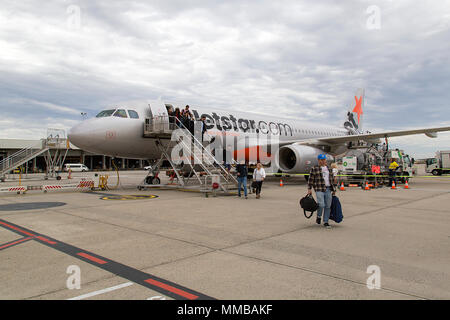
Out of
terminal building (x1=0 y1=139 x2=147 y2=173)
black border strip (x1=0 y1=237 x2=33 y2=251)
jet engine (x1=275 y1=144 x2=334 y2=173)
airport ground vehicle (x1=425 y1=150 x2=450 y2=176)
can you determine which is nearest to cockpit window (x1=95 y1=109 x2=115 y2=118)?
black border strip (x1=0 y1=237 x2=33 y2=251)

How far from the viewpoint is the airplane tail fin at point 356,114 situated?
101ft

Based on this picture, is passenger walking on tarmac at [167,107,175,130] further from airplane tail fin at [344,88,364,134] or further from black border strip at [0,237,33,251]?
airplane tail fin at [344,88,364,134]

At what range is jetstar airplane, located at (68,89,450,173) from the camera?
1330 cm

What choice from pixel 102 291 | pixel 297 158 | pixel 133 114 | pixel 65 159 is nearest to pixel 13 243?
pixel 102 291

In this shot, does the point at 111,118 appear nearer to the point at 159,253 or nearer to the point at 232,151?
the point at 232,151

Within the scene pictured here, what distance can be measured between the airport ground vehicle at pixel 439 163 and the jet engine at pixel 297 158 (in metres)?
22.3

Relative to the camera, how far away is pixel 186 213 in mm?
8219

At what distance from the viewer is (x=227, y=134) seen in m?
16.8

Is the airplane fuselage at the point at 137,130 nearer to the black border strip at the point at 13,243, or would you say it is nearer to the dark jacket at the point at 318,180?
the black border strip at the point at 13,243

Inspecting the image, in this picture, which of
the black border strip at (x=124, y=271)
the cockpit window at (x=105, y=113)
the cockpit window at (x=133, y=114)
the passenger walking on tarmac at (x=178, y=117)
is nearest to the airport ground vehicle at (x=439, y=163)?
the passenger walking on tarmac at (x=178, y=117)

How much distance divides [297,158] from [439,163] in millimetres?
Answer: 25987

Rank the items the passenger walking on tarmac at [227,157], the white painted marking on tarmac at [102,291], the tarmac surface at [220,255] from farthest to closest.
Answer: the passenger walking on tarmac at [227,157] < the tarmac surface at [220,255] < the white painted marking on tarmac at [102,291]

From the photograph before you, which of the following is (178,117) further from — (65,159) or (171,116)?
(65,159)
